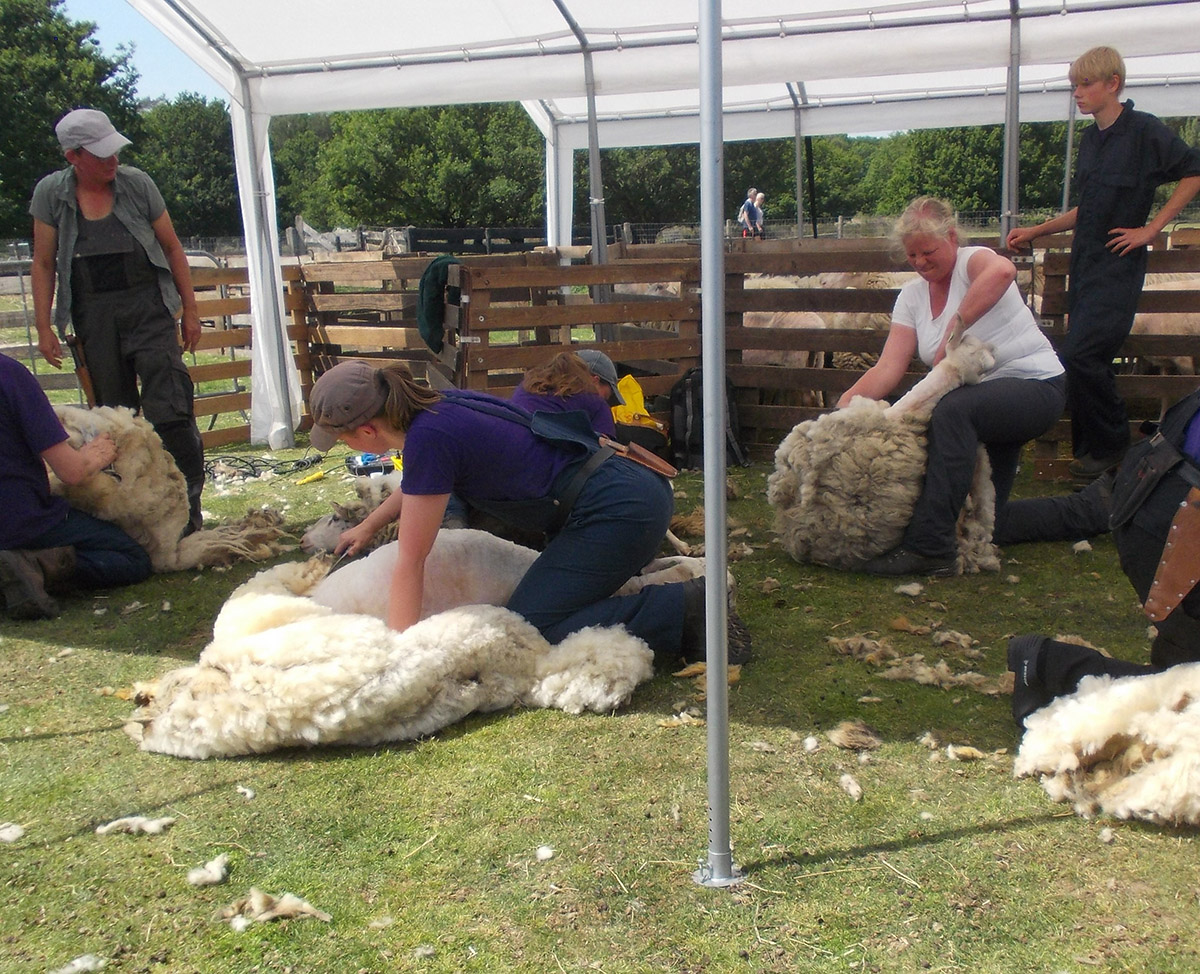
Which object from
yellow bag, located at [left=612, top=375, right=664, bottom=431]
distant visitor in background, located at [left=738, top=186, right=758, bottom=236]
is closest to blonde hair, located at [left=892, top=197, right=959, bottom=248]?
yellow bag, located at [left=612, top=375, right=664, bottom=431]

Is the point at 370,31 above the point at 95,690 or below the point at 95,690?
above

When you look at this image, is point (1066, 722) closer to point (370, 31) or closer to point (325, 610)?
point (325, 610)

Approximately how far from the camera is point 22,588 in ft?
14.1

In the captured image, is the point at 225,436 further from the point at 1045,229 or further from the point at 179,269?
the point at 1045,229

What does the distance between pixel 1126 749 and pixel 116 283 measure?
4939mm

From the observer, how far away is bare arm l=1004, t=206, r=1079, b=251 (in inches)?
219

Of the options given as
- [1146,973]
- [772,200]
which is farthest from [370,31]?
[772,200]

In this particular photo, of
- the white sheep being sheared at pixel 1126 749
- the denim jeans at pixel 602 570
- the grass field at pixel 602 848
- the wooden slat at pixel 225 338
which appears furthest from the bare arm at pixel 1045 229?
the wooden slat at pixel 225 338

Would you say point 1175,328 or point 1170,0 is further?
point 1170,0

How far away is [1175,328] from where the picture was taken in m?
6.72

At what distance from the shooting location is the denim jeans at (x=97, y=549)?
15.1ft

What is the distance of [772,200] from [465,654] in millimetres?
50195

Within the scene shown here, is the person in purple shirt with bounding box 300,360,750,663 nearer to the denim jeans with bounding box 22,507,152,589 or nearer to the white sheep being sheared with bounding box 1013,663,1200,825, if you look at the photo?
the white sheep being sheared with bounding box 1013,663,1200,825

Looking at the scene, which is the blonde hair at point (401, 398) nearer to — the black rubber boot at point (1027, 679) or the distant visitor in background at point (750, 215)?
the black rubber boot at point (1027, 679)
